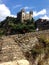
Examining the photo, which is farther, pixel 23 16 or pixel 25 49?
pixel 23 16

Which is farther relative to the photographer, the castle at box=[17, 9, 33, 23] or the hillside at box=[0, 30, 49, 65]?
the castle at box=[17, 9, 33, 23]

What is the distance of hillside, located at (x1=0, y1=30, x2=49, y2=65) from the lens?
16469mm

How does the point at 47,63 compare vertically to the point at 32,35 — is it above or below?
below

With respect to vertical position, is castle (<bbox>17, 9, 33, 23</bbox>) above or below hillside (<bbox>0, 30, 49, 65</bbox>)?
above

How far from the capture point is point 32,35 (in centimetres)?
1895

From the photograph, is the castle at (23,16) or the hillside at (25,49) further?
the castle at (23,16)

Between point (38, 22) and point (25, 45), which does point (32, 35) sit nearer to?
point (25, 45)

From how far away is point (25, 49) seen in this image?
17.6 m

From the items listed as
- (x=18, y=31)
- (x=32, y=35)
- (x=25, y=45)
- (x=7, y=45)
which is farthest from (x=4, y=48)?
(x=18, y=31)

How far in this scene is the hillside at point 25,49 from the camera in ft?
54.0

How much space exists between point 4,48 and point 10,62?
1293 millimetres

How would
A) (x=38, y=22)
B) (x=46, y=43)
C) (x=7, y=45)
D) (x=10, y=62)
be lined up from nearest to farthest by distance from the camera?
(x=10, y=62), (x=7, y=45), (x=46, y=43), (x=38, y=22)

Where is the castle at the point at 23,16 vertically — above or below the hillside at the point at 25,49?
above

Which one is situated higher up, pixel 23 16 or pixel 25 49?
pixel 23 16
